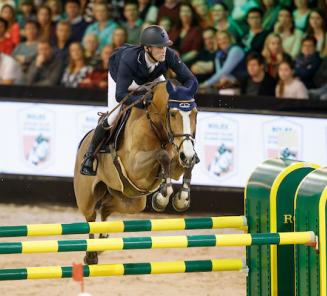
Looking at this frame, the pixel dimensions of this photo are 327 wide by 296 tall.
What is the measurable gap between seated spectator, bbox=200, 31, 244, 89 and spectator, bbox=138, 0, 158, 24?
1228 mm

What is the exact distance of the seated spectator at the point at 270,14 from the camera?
617 inches

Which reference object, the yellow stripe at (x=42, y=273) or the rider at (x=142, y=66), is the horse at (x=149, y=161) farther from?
the yellow stripe at (x=42, y=273)

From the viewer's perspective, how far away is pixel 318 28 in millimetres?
15211

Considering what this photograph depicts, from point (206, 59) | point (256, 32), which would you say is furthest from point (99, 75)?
point (256, 32)

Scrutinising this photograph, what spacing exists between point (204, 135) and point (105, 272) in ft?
20.6

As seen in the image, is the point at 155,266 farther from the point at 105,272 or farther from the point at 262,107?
the point at 262,107

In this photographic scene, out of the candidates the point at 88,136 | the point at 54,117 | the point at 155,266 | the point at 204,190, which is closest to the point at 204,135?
the point at 204,190

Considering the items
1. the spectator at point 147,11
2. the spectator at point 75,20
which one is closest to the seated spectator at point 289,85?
the spectator at point 147,11

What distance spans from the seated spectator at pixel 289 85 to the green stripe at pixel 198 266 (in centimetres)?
604

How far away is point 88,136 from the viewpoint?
11.6 meters

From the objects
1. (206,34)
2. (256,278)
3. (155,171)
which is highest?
(206,34)

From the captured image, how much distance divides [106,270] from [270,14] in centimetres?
741

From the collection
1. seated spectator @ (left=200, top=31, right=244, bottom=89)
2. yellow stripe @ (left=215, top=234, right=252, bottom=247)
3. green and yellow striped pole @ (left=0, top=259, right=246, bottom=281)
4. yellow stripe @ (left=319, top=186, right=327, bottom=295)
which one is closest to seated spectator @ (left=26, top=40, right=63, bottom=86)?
seated spectator @ (left=200, top=31, right=244, bottom=89)

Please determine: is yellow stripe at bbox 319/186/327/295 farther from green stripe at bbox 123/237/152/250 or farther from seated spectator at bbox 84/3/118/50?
seated spectator at bbox 84/3/118/50
